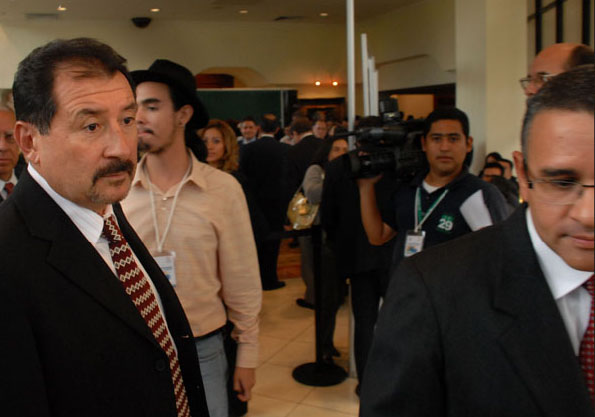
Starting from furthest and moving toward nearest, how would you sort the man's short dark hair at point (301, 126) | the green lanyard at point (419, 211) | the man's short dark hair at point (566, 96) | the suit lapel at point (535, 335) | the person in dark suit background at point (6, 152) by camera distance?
the man's short dark hair at point (301, 126) < the person in dark suit background at point (6, 152) < the green lanyard at point (419, 211) < the suit lapel at point (535, 335) < the man's short dark hair at point (566, 96)

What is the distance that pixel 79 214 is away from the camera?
1.21m

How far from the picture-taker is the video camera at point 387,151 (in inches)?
105

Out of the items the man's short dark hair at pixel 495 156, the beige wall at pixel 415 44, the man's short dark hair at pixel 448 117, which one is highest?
the beige wall at pixel 415 44

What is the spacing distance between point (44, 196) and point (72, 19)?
36.8 feet

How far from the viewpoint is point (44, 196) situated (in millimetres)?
1139

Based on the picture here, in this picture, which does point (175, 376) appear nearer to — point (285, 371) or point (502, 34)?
point (285, 371)

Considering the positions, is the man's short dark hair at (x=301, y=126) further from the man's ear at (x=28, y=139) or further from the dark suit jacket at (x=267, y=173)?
the man's ear at (x=28, y=139)

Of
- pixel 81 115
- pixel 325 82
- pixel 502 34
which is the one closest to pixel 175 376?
pixel 81 115

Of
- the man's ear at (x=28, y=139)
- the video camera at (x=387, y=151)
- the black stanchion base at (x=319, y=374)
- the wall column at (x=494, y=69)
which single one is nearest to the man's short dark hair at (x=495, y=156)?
the wall column at (x=494, y=69)

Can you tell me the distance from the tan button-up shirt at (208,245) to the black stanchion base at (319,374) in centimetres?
187

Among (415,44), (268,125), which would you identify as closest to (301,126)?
(268,125)

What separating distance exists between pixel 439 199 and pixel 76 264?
1.81 metres

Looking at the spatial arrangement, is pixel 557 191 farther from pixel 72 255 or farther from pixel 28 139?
pixel 28 139

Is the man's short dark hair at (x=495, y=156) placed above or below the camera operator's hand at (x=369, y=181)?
above
